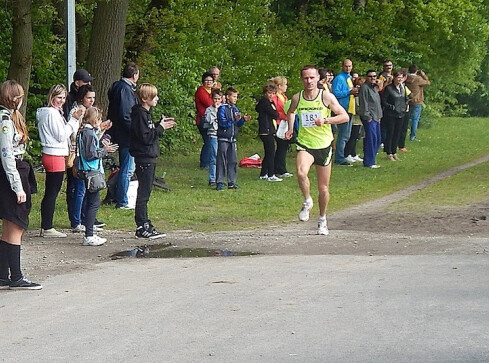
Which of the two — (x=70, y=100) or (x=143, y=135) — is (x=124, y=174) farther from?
(x=143, y=135)

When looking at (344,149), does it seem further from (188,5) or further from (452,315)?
(452,315)

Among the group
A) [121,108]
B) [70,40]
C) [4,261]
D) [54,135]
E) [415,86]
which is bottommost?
[4,261]

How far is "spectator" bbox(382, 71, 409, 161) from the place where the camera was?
78.5ft

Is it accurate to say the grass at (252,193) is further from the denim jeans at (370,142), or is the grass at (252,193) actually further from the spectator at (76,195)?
the spectator at (76,195)

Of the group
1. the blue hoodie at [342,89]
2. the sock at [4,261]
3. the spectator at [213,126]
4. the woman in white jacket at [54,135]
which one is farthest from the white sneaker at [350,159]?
the sock at [4,261]

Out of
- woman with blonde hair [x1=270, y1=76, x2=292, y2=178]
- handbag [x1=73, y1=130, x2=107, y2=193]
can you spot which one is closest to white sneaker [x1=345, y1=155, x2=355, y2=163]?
woman with blonde hair [x1=270, y1=76, x2=292, y2=178]

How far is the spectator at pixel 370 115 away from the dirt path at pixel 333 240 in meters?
7.08

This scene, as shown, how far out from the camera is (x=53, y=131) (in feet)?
42.0

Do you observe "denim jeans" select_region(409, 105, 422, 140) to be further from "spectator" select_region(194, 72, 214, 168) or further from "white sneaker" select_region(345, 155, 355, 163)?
"spectator" select_region(194, 72, 214, 168)

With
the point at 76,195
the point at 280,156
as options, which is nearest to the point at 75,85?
the point at 76,195

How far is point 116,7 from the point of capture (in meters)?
19.6

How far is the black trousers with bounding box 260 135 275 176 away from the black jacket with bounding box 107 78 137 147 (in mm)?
4545

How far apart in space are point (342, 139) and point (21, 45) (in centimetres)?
679

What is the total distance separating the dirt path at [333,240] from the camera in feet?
38.2
